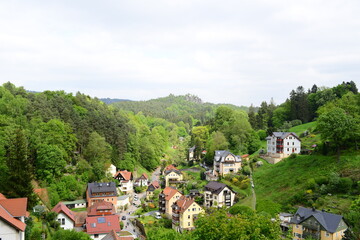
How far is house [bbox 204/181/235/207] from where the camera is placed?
1946 inches

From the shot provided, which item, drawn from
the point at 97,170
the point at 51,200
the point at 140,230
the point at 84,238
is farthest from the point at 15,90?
the point at 84,238

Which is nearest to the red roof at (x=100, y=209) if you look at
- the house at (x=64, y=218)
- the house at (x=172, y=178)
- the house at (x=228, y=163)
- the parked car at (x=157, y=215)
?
the house at (x=64, y=218)

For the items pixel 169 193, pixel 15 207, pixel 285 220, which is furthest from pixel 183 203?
pixel 15 207

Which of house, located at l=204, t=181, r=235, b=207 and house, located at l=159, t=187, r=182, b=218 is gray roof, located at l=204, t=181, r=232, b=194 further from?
house, located at l=159, t=187, r=182, b=218

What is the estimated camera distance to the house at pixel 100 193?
4994 cm

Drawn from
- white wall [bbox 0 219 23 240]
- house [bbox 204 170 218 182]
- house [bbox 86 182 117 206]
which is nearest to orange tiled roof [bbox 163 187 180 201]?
house [bbox 86 182 117 206]

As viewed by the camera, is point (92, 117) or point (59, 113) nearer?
point (59, 113)

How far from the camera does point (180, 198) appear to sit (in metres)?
49.0

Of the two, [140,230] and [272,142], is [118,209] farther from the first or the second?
[272,142]

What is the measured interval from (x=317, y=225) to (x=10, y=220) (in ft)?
97.5

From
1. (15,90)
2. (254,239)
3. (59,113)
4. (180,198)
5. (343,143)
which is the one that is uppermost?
(15,90)

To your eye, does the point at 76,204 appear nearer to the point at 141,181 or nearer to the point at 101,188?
the point at 101,188

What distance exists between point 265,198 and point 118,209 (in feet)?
80.2

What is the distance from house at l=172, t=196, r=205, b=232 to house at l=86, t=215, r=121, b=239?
9.28 meters
